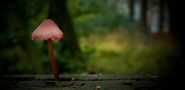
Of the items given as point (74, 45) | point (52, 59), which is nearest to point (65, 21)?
point (74, 45)

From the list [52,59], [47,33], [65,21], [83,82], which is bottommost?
[83,82]

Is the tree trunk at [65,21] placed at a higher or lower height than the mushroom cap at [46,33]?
higher

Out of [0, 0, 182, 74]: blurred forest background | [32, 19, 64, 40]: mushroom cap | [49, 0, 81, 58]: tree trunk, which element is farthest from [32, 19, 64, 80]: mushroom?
[49, 0, 81, 58]: tree trunk

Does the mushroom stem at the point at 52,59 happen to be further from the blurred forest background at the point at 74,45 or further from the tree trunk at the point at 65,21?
the tree trunk at the point at 65,21

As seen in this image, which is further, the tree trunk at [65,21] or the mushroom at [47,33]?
the tree trunk at [65,21]

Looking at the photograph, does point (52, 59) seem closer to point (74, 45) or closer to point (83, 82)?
point (83, 82)

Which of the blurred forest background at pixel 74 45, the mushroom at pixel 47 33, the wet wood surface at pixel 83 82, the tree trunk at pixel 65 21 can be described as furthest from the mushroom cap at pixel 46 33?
the tree trunk at pixel 65 21

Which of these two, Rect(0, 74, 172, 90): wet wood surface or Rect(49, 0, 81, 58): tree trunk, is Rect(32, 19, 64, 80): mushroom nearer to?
Rect(0, 74, 172, 90): wet wood surface

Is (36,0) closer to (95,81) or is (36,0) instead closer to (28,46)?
(28,46)
